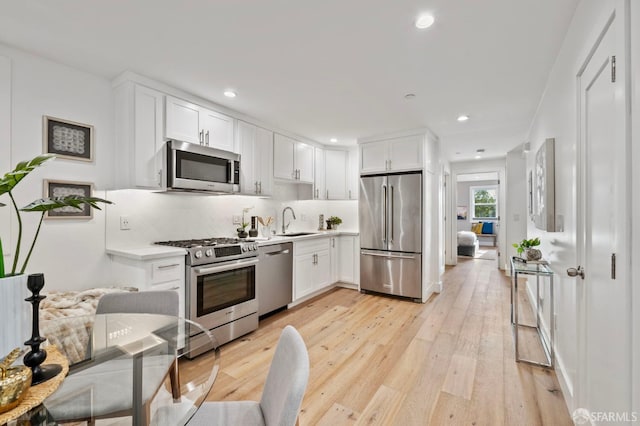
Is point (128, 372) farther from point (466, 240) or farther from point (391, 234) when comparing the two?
point (466, 240)

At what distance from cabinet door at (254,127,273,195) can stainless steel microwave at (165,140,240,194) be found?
407mm

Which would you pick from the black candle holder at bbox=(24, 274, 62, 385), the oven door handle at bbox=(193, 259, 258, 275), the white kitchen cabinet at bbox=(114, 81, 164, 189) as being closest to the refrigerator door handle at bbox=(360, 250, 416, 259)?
the oven door handle at bbox=(193, 259, 258, 275)

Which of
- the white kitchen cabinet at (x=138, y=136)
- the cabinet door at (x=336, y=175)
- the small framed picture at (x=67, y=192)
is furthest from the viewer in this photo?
the cabinet door at (x=336, y=175)

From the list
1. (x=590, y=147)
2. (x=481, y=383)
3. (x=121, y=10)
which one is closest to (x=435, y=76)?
(x=590, y=147)

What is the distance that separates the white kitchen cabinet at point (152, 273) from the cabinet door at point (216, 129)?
1.31 meters

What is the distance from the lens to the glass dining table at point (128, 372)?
103cm

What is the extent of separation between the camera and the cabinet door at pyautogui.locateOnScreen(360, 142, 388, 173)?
4289 millimetres

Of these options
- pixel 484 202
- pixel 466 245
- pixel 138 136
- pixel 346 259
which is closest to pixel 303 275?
pixel 346 259

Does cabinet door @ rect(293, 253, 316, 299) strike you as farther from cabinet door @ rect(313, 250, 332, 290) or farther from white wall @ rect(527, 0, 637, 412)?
white wall @ rect(527, 0, 637, 412)

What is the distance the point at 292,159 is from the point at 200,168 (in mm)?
1619

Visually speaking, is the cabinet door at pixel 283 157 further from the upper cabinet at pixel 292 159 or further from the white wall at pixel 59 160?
the white wall at pixel 59 160

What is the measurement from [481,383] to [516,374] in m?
0.36

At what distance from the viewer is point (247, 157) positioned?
11.4 feet

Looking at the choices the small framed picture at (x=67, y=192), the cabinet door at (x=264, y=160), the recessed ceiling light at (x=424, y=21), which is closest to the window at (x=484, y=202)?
the cabinet door at (x=264, y=160)
